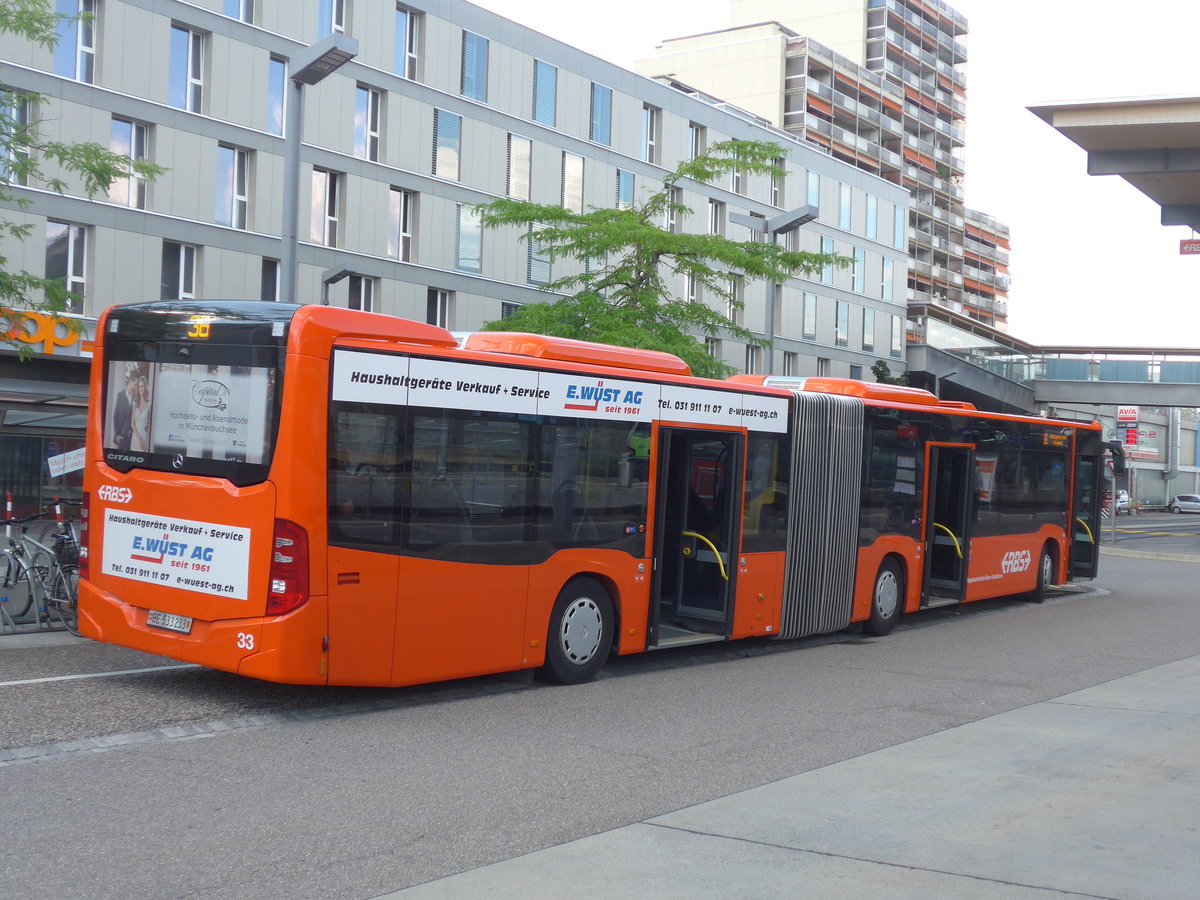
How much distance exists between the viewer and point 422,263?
3706cm

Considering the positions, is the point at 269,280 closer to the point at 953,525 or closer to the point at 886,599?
the point at 953,525

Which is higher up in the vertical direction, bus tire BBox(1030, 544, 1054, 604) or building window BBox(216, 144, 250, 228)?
building window BBox(216, 144, 250, 228)

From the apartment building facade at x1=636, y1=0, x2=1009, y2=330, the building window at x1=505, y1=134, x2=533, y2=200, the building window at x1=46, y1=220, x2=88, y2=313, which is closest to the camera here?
the building window at x1=46, y1=220, x2=88, y2=313

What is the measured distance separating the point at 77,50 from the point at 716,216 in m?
27.1

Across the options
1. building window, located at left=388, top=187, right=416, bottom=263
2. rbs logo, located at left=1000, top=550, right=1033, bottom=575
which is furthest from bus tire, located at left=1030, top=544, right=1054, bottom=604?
building window, located at left=388, top=187, right=416, bottom=263

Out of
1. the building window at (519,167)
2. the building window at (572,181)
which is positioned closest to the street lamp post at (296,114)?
the building window at (519,167)

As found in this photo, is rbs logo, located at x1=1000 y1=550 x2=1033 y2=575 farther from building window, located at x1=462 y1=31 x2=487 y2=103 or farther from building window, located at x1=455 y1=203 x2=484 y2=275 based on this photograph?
building window, located at x1=462 y1=31 x2=487 y2=103

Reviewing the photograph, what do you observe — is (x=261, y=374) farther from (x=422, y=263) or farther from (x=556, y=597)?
(x=422, y=263)

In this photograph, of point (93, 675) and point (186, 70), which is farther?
point (186, 70)

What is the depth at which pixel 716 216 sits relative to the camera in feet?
165

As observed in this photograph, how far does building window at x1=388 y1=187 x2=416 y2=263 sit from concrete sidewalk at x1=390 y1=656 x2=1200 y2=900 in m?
30.0

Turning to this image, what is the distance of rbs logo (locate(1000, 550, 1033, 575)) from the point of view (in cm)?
1835

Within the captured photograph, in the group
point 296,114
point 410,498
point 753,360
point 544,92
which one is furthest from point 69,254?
point 753,360

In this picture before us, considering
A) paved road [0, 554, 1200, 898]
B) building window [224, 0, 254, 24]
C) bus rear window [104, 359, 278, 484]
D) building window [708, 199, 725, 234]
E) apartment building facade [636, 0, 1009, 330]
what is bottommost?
paved road [0, 554, 1200, 898]
